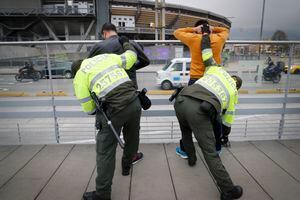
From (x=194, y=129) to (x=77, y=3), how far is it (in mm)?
37378

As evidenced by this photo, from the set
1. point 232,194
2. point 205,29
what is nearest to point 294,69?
point 205,29

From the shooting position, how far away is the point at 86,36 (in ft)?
121

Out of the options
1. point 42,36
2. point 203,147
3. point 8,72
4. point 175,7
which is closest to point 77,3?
point 42,36

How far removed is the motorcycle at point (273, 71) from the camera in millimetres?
3396

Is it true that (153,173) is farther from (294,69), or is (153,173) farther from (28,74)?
(294,69)

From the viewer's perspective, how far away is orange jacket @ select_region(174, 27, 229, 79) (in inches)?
97.4

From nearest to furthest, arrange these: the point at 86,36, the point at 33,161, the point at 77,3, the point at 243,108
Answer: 1. the point at 33,161
2. the point at 243,108
3. the point at 77,3
4. the point at 86,36

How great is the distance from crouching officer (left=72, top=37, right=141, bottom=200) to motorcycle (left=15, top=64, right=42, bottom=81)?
57.7 inches

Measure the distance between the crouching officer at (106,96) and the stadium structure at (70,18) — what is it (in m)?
28.4

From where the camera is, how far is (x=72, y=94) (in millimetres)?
3459

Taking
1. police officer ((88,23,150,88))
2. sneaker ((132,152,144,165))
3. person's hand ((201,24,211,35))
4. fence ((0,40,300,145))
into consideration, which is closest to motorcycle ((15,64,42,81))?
fence ((0,40,300,145))

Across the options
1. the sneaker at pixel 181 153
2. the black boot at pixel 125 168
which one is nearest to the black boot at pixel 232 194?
the sneaker at pixel 181 153

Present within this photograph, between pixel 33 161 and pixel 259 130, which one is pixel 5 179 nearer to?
pixel 33 161

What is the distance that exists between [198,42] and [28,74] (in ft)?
8.41
